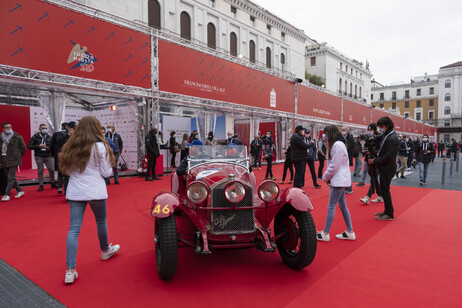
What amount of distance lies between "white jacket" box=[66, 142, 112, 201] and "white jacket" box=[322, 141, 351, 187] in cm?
275

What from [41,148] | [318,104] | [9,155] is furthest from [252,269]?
[318,104]

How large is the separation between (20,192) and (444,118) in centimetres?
7221

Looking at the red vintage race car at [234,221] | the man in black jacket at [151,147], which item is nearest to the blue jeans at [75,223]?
the red vintage race car at [234,221]

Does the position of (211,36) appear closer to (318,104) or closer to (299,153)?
(318,104)

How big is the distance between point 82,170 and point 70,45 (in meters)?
6.93

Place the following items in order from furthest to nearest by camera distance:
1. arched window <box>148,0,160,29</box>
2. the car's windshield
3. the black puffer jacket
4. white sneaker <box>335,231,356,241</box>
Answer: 1. arched window <box>148,0,160,29</box>
2. the black puffer jacket
3. the car's windshield
4. white sneaker <box>335,231,356,241</box>

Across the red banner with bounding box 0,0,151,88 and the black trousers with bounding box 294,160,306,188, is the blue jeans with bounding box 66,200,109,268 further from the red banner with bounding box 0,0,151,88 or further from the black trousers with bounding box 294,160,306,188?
the red banner with bounding box 0,0,151,88

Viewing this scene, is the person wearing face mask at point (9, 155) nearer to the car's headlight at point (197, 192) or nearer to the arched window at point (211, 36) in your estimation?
the car's headlight at point (197, 192)

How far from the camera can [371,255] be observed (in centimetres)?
325

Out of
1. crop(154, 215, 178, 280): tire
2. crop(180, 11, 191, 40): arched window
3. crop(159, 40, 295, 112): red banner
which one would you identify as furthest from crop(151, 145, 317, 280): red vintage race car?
crop(180, 11, 191, 40): arched window

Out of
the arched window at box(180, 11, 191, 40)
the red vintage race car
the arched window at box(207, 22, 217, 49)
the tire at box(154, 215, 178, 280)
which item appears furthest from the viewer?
the arched window at box(207, 22, 217, 49)

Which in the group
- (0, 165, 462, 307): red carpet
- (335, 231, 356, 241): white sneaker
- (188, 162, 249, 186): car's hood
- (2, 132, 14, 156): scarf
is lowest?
(0, 165, 462, 307): red carpet

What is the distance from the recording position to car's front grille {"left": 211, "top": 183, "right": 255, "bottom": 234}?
275 centimetres

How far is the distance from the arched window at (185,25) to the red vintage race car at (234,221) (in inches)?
810
